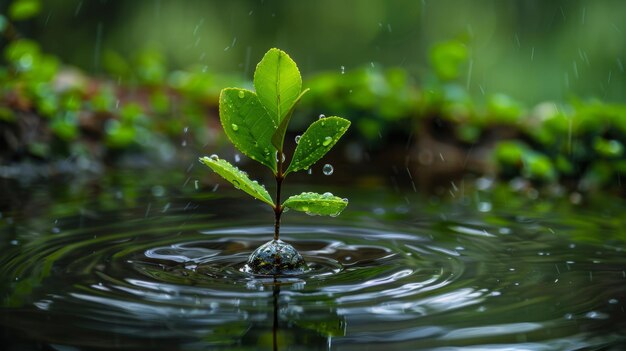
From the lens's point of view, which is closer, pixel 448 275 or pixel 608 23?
pixel 448 275

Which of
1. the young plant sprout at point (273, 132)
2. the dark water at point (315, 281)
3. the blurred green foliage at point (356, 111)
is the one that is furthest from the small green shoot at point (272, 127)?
the blurred green foliage at point (356, 111)

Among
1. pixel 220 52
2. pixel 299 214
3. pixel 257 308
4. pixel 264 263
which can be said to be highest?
pixel 220 52

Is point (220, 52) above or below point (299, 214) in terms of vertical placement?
above

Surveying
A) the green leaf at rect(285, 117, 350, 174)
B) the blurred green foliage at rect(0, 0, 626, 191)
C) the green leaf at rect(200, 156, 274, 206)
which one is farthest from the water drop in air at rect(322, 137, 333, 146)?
the blurred green foliage at rect(0, 0, 626, 191)

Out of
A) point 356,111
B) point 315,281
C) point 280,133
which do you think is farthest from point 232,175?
point 356,111

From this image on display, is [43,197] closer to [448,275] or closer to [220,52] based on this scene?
[448,275]

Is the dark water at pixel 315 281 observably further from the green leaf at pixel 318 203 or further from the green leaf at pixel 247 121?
the green leaf at pixel 247 121

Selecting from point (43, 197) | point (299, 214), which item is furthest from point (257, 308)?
point (43, 197)
